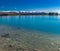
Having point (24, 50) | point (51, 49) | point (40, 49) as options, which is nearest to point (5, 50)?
point (24, 50)

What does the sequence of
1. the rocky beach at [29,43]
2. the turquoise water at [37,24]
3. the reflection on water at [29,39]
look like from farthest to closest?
the turquoise water at [37,24], the reflection on water at [29,39], the rocky beach at [29,43]

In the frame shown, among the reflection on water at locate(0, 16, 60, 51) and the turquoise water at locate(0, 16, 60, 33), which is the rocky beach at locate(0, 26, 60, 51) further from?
the turquoise water at locate(0, 16, 60, 33)

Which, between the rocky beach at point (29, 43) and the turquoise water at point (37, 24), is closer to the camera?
the rocky beach at point (29, 43)

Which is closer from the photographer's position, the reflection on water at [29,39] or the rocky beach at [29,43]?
the rocky beach at [29,43]

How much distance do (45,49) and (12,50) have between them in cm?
178

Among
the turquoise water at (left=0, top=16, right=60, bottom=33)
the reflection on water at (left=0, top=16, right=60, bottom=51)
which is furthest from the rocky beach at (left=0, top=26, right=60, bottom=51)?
the turquoise water at (left=0, top=16, right=60, bottom=33)

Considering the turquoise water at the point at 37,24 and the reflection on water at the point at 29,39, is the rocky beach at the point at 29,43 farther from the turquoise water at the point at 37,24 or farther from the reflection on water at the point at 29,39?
the turquoise water at the point at 37,24

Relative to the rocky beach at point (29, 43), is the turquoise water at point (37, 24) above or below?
below

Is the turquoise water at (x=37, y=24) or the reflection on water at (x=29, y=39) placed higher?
the reflection on water at (x=29, y=39)

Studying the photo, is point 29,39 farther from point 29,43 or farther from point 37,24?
point 37,24

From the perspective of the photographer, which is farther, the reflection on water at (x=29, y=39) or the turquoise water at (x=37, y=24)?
the turquoise water at (x=37, y=24)

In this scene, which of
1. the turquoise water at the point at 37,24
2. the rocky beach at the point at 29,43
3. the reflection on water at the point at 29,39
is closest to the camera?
the rocky beach at the point at 29,43

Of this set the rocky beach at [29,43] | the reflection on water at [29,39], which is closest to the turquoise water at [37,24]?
the reflection on water at [29,39]

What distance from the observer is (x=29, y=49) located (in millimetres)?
8758
